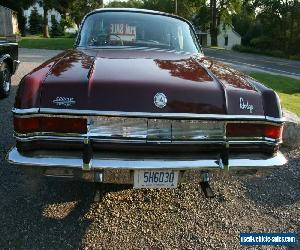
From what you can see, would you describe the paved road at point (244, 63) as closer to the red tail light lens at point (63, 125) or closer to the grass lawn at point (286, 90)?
the grass lawn at point (286, 90)

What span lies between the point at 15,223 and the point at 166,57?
2200 millimetres

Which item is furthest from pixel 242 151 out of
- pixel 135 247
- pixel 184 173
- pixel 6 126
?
pixel 6 126

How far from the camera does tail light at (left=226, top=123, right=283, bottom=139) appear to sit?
313 cm

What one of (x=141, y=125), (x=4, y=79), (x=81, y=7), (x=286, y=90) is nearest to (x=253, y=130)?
(x=141, y=125)

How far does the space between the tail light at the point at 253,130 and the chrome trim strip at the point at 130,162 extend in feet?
0.66

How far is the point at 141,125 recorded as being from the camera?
3.02 meters

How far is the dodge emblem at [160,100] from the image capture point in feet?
9.75

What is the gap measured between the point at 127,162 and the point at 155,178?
277 millimetres

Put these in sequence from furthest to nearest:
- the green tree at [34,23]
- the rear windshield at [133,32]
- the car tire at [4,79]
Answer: the green tree at [34,23] → the car tire at [4,79] → the rear windshield at [133,32]

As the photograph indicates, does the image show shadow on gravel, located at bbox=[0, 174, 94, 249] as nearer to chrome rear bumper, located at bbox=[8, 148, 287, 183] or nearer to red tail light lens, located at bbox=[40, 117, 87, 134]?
chrome rear bumper, located at bbox=[8, 148, 287, 183]

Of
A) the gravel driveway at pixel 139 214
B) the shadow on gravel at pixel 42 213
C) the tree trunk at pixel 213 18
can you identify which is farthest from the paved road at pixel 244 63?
the tree trunk at pixel 213 18

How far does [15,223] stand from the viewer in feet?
11.6

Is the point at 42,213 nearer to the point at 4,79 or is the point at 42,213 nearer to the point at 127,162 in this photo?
the point at 127,162

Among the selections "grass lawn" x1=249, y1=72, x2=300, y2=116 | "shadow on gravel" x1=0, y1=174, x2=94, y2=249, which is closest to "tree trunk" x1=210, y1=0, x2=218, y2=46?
"grass lawn" x1=249, y1=72, x2=300, y2=116
